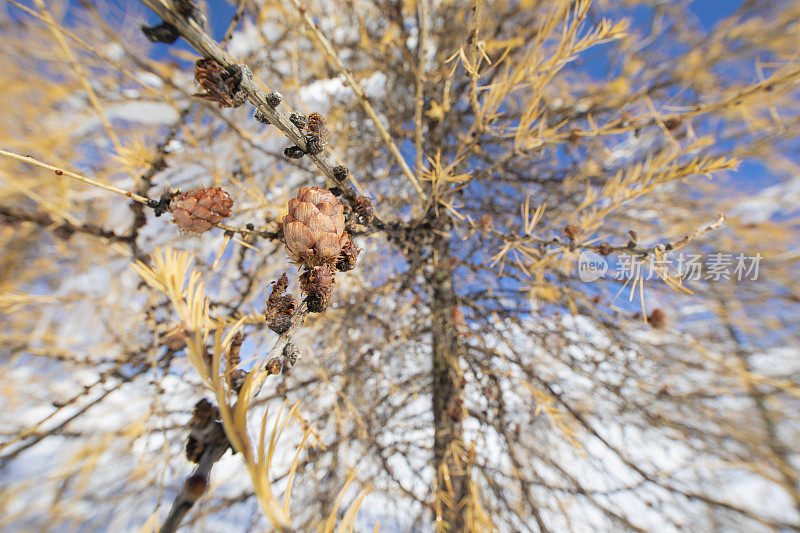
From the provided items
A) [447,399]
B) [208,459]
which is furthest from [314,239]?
[447,399]

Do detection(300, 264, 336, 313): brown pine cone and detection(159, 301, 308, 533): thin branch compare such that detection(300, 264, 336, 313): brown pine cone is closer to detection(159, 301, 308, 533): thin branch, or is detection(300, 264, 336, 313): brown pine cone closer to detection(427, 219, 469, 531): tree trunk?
detection(159, 301, 308, 533): thin branch

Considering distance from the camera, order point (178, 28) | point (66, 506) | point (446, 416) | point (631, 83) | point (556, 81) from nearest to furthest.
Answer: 1. point (178, 28)
2. point (66, 506)
3. point (446, 416)
4. point (631, 83)
5. point (556, 81)

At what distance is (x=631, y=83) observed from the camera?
1077 millimetres

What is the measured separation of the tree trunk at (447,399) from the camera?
2.85 feet

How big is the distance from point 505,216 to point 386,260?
500mm

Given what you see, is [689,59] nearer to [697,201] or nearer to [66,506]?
[697,201]

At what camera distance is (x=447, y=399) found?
1.01m

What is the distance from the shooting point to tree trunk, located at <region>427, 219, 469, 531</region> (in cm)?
87

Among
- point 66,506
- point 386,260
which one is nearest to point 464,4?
point 386,260

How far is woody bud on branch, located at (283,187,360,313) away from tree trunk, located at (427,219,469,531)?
0.54 m

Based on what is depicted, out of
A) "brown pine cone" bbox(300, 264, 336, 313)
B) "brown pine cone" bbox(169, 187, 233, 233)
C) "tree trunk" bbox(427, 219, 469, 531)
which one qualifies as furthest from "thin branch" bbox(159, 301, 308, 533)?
"tree trunk" bbox(427, 219, 469, 531)

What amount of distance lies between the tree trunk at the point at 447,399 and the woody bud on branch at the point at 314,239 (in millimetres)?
542

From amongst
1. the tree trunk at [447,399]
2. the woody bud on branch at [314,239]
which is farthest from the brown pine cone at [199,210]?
the tree trunk at [447,399]

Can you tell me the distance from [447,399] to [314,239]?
877mm
